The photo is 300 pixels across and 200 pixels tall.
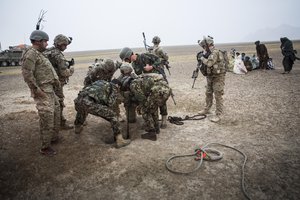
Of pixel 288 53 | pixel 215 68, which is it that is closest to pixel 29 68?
pixel 215 68

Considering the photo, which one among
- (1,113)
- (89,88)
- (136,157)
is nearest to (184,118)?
(136,157)

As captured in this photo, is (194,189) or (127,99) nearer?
(194,189)

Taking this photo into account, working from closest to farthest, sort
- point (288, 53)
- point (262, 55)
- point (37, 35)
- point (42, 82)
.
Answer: point (37, 35), point (42, 82), point (288, 53), point (262, 55)

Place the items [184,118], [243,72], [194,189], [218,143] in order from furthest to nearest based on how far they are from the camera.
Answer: [243,72] → [184,118] → [218,143] → [194,189]

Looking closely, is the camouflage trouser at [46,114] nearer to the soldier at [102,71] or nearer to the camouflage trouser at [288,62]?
the soldier at [102,71]

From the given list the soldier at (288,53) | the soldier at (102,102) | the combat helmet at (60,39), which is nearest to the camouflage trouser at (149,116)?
the soldier at (102,102)

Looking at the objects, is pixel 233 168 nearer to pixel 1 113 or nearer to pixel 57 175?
pixel 57 175

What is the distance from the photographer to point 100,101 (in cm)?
412

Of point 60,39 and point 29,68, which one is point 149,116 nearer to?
point 29,68

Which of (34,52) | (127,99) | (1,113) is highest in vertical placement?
(34,52)

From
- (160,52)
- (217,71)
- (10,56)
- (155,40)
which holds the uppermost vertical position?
(10,56)

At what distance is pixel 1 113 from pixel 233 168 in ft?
22.3

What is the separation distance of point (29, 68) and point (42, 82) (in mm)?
345

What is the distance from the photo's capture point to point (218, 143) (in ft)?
13.4
